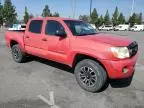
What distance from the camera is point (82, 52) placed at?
6.16 meters

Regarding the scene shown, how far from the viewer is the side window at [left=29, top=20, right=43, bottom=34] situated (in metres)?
7.94

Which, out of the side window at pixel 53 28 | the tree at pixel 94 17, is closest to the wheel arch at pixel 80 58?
the side window at pixel 53 28

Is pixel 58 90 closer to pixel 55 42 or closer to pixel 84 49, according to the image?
pixel 84 49

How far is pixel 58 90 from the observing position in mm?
6168

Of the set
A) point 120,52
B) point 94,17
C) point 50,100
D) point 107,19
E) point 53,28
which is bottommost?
point 50,100

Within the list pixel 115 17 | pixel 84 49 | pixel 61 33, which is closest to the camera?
pixel 84 49

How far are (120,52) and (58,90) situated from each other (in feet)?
6.02

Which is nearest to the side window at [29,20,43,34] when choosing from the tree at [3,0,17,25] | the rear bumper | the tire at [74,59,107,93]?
the tire at [74,59,107,93]

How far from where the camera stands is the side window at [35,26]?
7.94 m

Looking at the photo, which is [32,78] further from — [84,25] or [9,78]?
[84,25]

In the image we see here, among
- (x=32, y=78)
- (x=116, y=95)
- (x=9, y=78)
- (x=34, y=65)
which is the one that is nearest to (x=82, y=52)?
(x=116, y=95)

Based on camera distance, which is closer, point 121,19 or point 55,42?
point 55,42

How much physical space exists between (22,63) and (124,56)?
4.68 meters

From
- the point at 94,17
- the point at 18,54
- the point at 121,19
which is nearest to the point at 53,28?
the point at 18,54
